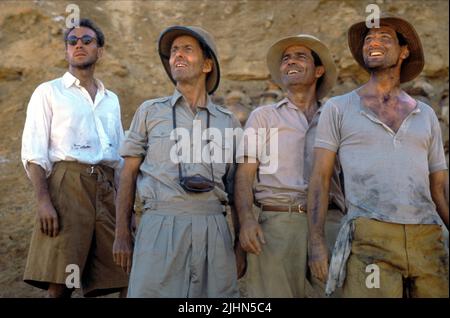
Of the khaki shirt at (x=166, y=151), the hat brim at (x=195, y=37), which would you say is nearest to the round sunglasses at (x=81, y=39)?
the hat brim at (x=195, y=37)

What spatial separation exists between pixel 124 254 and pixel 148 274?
0.26 metres

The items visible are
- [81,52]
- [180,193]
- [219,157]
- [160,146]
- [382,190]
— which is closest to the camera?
[382,190]

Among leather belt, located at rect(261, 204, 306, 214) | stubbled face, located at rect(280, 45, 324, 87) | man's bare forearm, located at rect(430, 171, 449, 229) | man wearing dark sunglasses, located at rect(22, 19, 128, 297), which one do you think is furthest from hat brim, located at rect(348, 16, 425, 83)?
man wearing dark sunglasses, located at rect(22, 19, 128, 297)

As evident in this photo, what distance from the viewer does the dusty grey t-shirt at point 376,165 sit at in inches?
161

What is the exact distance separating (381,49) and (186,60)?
1197mm

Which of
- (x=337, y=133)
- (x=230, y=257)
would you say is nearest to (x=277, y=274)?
(x=230, y=257)

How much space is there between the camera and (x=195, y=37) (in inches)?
183

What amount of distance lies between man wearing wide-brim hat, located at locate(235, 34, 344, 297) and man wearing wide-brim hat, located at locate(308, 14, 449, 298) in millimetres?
230

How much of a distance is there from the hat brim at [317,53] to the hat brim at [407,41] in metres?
0.19

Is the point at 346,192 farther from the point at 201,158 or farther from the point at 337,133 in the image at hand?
the point at 201,158

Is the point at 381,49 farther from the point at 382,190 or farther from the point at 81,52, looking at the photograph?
the point at 81,52

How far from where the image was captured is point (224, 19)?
7805mm

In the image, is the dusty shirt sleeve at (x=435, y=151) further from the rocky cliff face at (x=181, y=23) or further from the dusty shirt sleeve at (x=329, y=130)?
the rocky cliff face at (x=181, y=23)

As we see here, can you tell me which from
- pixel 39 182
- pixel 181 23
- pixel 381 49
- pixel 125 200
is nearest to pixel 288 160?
pixel 381 49
